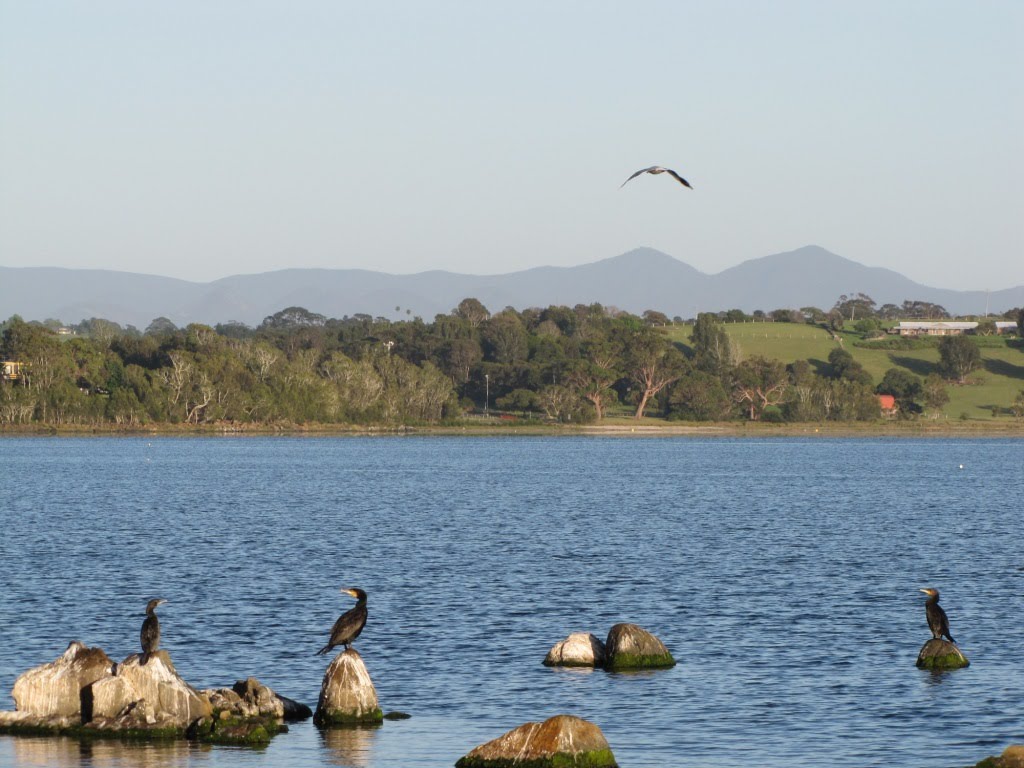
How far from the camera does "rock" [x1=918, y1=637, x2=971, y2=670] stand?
30.6 meters

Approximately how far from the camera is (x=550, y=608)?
131ft

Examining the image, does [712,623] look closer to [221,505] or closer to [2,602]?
[2,602]

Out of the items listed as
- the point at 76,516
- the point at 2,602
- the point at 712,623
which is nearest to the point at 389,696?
the point at 712,623

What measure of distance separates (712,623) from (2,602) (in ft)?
60.6

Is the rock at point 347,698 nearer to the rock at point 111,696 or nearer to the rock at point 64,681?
the rock at point 111,696

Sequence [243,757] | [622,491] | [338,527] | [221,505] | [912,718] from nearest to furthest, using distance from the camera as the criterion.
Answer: [243,757] < [912,718] < [338,527] < [221,505] < [622,491]

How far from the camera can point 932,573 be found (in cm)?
5047

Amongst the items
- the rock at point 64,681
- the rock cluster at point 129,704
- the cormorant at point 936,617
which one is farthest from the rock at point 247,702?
the cormorant at point 936,617

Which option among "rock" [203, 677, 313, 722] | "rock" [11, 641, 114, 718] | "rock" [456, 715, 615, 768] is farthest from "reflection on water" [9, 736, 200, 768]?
"rock" [456, 715, 615, 768]

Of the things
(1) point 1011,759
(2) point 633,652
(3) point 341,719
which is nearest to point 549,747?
(3) point 341,719

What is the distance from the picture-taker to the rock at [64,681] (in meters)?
24.6

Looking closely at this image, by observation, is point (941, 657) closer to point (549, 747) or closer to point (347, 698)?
point (549, 747)

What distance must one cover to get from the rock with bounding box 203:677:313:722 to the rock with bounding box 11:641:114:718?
1791 mm

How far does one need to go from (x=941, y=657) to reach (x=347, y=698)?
41.5 ft
